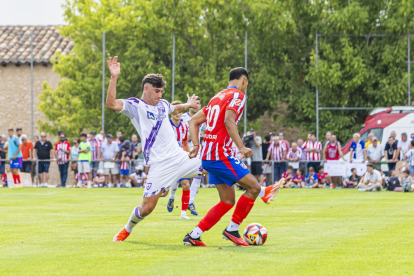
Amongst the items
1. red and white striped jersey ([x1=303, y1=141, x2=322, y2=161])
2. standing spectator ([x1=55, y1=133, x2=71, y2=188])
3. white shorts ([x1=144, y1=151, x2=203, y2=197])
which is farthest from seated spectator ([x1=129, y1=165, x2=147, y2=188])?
white shorts ([x1=144, y1=151, x2=203, y2=197])

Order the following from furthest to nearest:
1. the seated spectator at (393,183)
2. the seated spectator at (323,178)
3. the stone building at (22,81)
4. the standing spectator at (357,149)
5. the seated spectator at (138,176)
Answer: the stone building at (22,81) → the seated spectator at (138,176) → the seated spectator at (323,178) → the standing spectator at (357,149) → the seated spectator at (393,183)

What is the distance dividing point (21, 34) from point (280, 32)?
69.0 ft

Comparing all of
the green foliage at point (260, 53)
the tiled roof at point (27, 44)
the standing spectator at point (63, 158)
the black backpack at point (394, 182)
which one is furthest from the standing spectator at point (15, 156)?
the tiled roof at point (27, 44)

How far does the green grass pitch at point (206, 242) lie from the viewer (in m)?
8.02

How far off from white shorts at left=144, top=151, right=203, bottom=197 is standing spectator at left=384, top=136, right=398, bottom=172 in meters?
20.0

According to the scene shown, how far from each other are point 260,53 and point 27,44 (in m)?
18.0

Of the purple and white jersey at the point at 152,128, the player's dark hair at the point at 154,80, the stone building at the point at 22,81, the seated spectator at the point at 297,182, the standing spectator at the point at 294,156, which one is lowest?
the seated spectator at the point at 297,182

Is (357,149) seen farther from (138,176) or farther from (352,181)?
(138,176)

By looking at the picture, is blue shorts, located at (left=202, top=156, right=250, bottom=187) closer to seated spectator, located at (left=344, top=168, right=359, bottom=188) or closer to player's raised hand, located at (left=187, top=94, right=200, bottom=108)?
player's raised hand, located at (left=187, top=94, right=200, bottom=108)

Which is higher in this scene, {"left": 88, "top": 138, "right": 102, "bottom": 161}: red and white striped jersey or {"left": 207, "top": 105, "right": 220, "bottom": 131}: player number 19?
{"left": 207, "top": 105, "right": 220, "bottom": 131}: player number 19

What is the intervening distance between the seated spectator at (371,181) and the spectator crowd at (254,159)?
0.72 m

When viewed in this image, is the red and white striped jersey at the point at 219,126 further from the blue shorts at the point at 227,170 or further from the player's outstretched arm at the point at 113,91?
the player's outstretched arm at the point at 113,91

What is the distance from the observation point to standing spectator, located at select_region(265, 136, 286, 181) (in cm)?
3197

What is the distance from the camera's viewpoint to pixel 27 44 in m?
50.7
